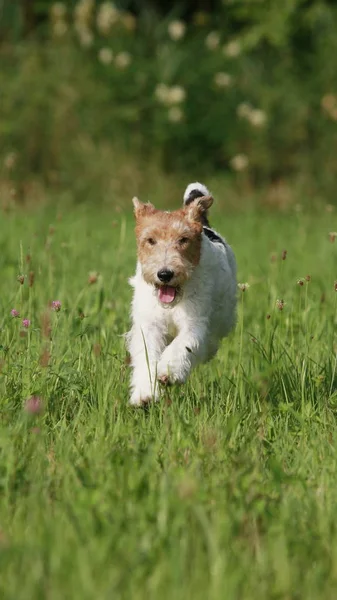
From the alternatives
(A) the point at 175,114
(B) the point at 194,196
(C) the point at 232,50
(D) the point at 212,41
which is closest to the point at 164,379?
(B) the point at 194,196

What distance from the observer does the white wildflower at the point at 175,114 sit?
49.3 feet

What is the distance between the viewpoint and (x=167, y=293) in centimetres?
530

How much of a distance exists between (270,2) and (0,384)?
1423 cm

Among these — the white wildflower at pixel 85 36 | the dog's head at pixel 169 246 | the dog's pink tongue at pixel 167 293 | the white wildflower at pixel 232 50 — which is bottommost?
the dog's pink tongue at pixel 167 293

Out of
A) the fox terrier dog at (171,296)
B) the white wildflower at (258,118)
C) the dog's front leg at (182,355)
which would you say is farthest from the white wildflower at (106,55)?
the dog's front leg at (182,355)

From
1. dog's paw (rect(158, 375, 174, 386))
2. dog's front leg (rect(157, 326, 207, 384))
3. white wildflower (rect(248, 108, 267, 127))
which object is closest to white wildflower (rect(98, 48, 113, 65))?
white wildflower (rect(248, 108, 267, 127))

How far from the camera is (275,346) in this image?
6.25 metres

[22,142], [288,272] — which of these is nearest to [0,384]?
[288,272]

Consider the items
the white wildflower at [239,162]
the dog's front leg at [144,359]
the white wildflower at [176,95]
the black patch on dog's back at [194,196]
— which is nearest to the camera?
the dog's front leg at [144,359]

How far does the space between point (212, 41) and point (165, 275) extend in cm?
1146

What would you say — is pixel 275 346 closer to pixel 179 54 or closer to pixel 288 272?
pixel 288 272

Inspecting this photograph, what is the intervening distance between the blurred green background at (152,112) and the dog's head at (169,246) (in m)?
9.13

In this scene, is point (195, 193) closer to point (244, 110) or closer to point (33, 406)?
point (33, 406)

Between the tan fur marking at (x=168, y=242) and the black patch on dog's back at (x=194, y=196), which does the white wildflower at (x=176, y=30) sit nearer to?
the black patch on dog's back at (x=194, y=196)
